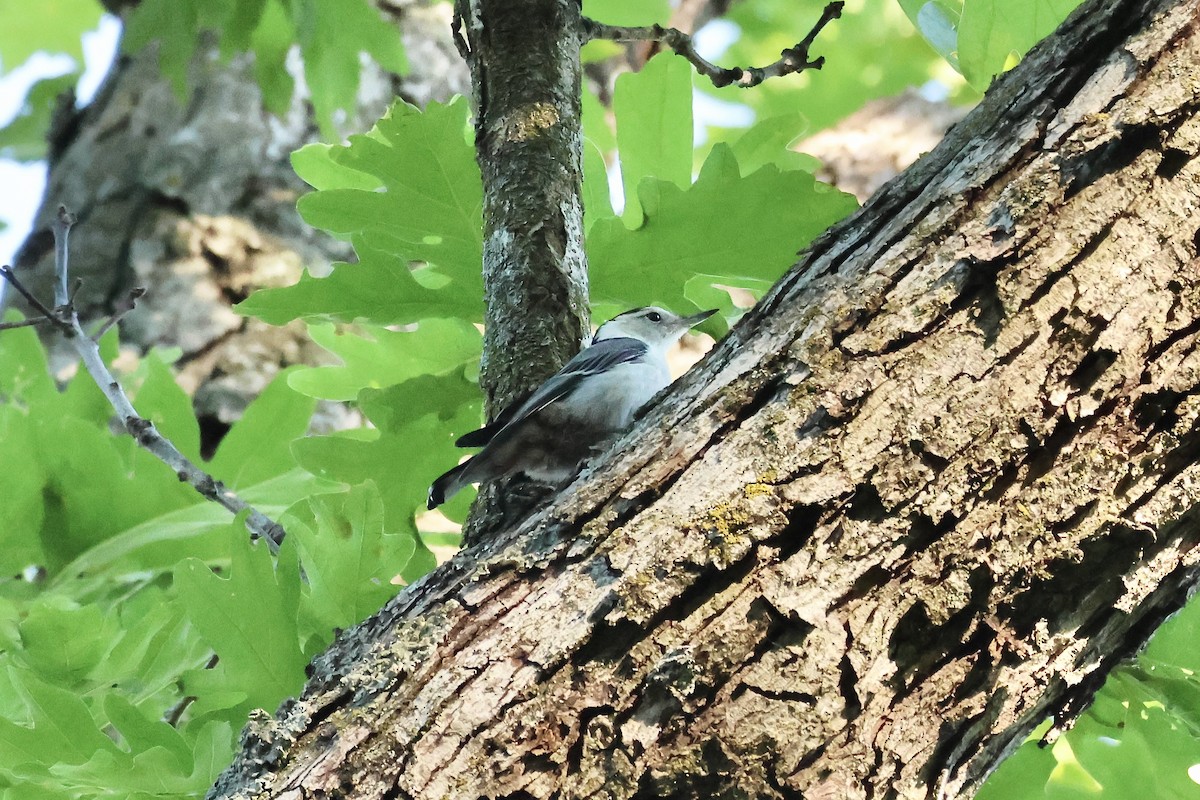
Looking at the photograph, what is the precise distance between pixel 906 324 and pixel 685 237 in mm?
798

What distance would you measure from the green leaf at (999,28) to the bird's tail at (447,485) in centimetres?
99

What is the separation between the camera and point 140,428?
163 centimetres

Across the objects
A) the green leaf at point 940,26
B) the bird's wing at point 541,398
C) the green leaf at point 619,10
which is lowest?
the bird's wing at point 541,398

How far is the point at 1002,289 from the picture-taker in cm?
93

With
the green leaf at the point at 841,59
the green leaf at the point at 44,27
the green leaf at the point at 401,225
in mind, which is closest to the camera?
the green leaf at the point at 401,225

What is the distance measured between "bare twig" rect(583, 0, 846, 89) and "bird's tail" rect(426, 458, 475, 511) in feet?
2.65

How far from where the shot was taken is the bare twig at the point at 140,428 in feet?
4.84

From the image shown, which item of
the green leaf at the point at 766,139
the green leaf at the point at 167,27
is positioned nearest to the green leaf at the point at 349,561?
the green leaf at the point at 766,139

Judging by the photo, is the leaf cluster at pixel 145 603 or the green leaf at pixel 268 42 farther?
the green leaf at pixel 268 42

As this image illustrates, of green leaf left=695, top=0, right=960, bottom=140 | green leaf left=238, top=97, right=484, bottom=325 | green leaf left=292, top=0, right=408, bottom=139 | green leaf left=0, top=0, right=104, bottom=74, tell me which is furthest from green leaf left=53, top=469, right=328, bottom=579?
green leaf left=0, top=0, right=104, bottom=74

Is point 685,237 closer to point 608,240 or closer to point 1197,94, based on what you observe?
point 608,240

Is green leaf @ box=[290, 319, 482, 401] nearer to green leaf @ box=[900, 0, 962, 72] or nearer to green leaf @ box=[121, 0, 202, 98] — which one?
green leaf @ box=[900, 0, 962, 72]

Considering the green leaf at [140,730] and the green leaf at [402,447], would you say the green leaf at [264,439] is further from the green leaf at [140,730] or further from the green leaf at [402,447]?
the green leaf at [140,730]

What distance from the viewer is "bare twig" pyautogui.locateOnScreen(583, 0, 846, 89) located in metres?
1.76
